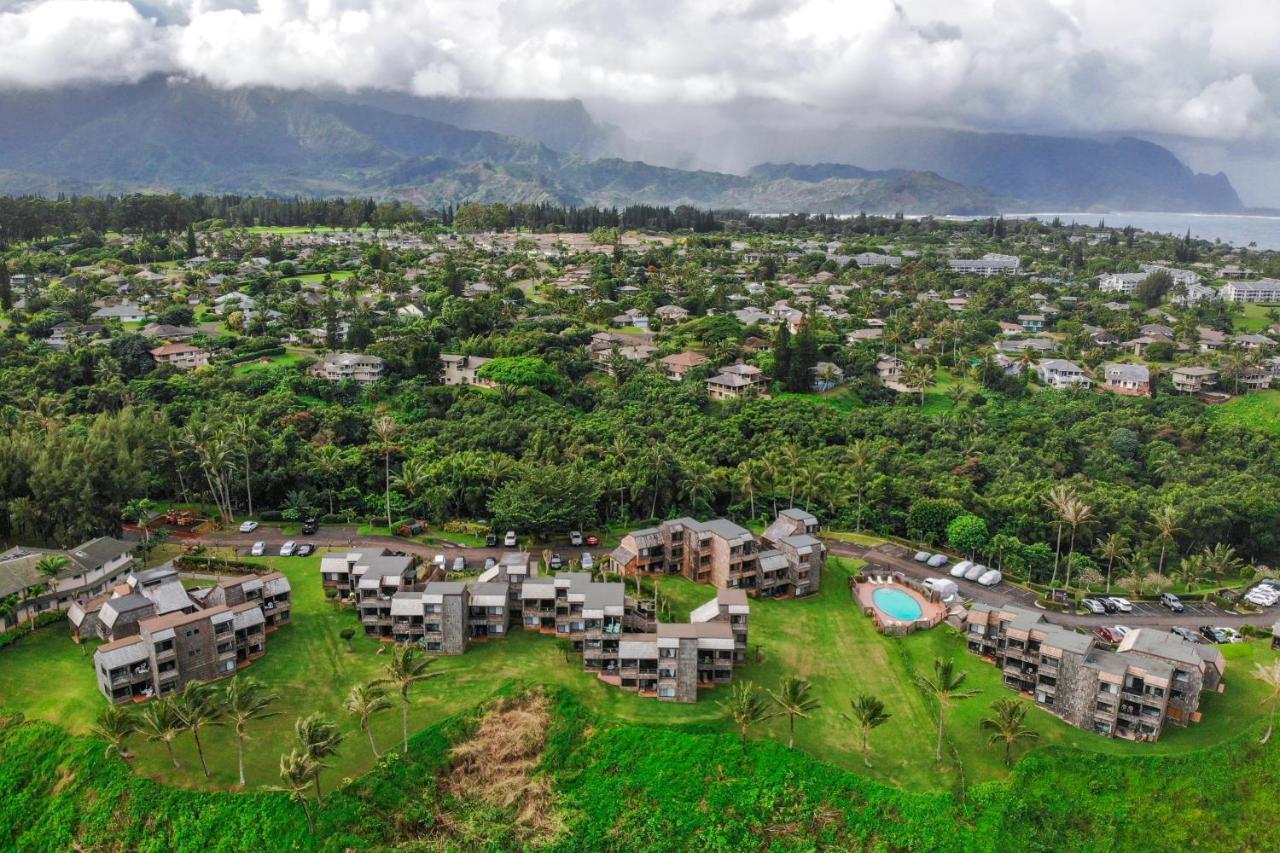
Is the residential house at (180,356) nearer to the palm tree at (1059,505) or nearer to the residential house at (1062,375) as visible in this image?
the palm tree at (1059,505)

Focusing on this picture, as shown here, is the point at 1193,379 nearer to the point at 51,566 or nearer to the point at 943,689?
the point at 943,689

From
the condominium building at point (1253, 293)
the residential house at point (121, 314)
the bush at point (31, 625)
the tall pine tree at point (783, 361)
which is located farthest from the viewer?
the condominium building at point (1253, 293)

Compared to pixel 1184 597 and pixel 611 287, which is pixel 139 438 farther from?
pixel 611 287

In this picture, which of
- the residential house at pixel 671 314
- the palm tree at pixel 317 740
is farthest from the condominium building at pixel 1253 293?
the palm tree at pixel 317 740

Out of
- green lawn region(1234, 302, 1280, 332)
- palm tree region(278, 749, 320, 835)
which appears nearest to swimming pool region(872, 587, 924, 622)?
palm tree region(278, 749, 320, 835)

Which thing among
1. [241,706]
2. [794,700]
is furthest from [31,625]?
[794,700]

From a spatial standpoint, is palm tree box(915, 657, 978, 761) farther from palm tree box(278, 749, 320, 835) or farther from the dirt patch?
palm tree box(278, 749, 320, 835)

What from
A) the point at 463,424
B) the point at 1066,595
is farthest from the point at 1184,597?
the point at 463,424
